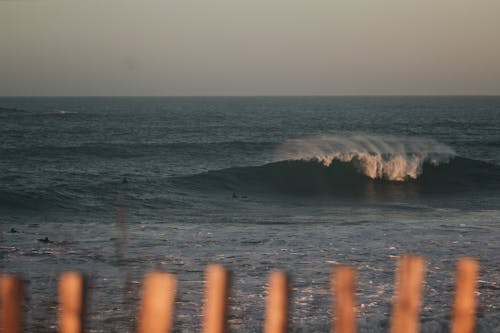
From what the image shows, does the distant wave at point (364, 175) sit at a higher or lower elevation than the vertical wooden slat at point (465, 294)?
lower

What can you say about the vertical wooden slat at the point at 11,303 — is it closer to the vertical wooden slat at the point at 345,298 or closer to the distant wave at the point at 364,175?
the vertical wooden slat at the point at 345,298

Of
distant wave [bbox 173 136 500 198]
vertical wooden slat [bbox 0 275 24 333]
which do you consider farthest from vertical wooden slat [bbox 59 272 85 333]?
distant wave [bbox 173 136 500 198]

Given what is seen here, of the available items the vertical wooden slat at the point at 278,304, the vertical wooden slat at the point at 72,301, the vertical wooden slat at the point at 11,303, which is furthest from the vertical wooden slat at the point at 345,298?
the vertical wooden slat at the point at 11,303

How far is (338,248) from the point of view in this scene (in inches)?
429

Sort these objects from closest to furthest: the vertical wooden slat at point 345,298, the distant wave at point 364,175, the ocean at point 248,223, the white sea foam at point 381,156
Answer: the vertical wooden slat at point 345,298
the ocean at point 248,223
the distant wave at point 364,175
the white sea foam at point 381,156

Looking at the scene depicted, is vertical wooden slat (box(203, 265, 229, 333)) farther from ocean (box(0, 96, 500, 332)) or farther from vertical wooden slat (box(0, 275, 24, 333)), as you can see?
ocean (box(0, 96, 500, 332))

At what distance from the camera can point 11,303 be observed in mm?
1782

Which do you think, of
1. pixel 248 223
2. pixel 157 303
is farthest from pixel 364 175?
pixel 157 303

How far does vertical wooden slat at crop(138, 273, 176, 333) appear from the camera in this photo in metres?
1.70

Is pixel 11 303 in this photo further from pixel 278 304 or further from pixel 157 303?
pixel 278 304

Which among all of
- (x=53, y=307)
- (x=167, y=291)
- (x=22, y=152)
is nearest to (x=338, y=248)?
(x=53, y=307)

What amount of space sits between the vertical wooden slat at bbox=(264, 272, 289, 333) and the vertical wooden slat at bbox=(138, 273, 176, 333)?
265 millimetres

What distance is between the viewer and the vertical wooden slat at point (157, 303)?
5.59 ft

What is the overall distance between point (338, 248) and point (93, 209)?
8.21m
